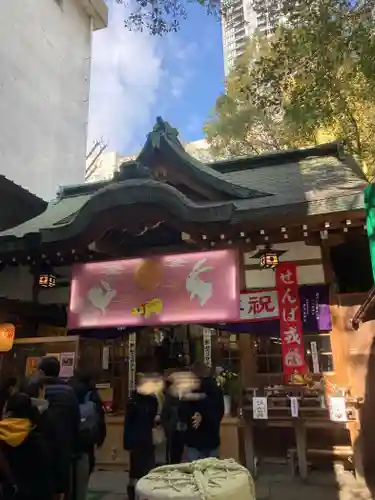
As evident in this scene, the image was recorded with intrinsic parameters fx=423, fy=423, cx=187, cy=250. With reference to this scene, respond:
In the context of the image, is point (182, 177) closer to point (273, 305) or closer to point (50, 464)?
point (273, 305)

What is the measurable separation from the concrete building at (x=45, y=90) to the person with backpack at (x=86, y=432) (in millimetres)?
11542

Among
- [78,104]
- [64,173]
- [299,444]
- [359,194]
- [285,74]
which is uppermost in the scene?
[78,104]

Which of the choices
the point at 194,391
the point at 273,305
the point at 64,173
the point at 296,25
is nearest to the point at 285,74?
the point at 296,25

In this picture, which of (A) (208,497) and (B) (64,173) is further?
(B) (64,173)

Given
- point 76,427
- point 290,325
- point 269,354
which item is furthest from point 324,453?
point 76,427

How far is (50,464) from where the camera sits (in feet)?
13.4

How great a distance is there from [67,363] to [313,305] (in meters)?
5.03

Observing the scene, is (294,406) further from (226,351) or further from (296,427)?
(226,351)

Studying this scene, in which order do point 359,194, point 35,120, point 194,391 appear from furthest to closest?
point 35,120 → point 359,194 → point 194,391

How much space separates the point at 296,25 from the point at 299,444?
8422mm

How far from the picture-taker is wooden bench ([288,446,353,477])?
7441 millimetres

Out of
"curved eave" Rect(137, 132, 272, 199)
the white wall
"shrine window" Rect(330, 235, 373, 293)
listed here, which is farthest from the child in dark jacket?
the white wall

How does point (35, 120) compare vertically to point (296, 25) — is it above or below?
above

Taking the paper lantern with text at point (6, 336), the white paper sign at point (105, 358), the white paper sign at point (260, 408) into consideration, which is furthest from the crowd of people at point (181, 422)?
the paper lantern with text at point (6, 336)
